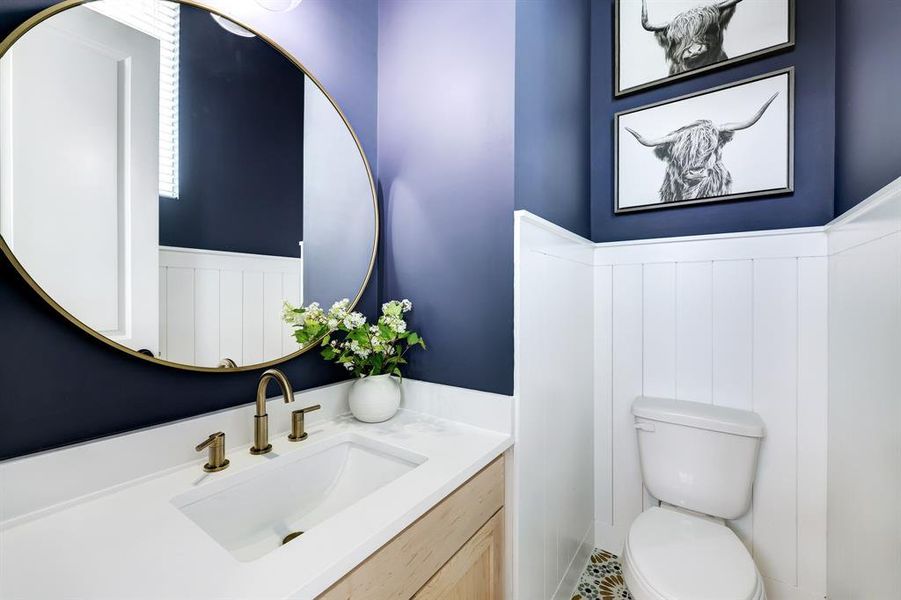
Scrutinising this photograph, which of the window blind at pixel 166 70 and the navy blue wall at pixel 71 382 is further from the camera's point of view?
the window blind at pixel 166 70

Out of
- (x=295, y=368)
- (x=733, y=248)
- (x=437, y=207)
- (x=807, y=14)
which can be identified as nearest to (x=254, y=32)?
(x=437, y=207)

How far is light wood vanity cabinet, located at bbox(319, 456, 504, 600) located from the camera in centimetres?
64

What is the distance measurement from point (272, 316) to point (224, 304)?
0.13m

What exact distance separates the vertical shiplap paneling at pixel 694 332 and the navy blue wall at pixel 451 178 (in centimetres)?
95

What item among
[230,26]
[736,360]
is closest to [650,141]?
[736,360]

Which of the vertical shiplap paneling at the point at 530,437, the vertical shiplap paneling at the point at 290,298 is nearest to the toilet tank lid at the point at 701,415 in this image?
the vertical shiplap paneling at the point at 530,437

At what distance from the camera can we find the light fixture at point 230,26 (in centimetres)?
95

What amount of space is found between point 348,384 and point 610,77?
1.85m

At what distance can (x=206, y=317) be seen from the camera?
920 millimetres

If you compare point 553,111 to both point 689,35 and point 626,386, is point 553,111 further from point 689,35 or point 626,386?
point 626,386

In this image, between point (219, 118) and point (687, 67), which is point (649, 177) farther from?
point (219, 118)

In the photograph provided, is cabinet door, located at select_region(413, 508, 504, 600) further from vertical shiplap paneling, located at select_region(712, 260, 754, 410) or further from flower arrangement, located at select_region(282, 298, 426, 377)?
vertical shiplap paneling, located at select_region(712, 260, 754, 410)

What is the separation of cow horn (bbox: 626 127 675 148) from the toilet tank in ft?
3.79

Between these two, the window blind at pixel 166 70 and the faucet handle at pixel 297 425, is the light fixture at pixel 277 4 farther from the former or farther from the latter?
the faucet handle at pixel 297 425
